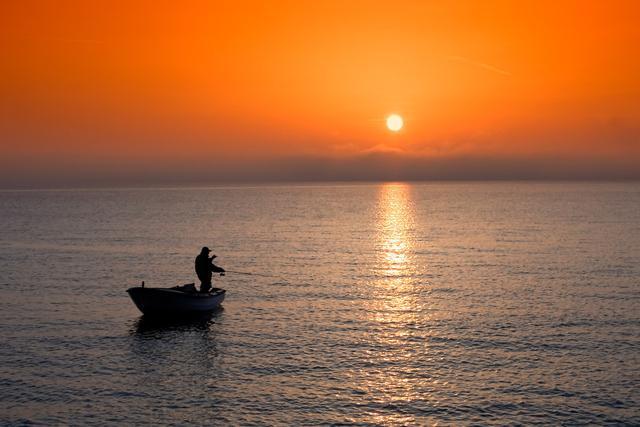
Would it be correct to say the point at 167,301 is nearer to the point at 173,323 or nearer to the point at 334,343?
the point at 173,323

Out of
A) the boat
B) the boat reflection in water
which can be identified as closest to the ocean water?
the boat reflection in water

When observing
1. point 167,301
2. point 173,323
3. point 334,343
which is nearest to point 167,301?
point 167,301

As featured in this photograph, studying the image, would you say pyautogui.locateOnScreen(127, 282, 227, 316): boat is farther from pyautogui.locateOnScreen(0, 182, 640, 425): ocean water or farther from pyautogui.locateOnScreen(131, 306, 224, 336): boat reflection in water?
pyautogui.locateOnScreen(0, 182, 640, 425): ocean water

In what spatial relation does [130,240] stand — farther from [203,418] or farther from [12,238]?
[203,418]

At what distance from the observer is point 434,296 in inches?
1973

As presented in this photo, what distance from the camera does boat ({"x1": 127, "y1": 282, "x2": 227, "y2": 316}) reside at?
135 feet

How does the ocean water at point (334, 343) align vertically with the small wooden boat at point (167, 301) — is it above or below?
below

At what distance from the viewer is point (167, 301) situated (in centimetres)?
4153

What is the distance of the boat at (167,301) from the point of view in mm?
41188

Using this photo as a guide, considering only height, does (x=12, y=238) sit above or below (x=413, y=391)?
above

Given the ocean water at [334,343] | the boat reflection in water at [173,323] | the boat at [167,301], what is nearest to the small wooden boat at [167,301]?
the boat at [167,301]

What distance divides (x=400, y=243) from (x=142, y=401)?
72.2m

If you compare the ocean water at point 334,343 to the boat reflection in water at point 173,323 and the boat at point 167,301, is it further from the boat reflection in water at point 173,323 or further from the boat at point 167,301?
the boat at point 167,301

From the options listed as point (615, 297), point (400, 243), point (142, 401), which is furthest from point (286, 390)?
point (400, 243)
